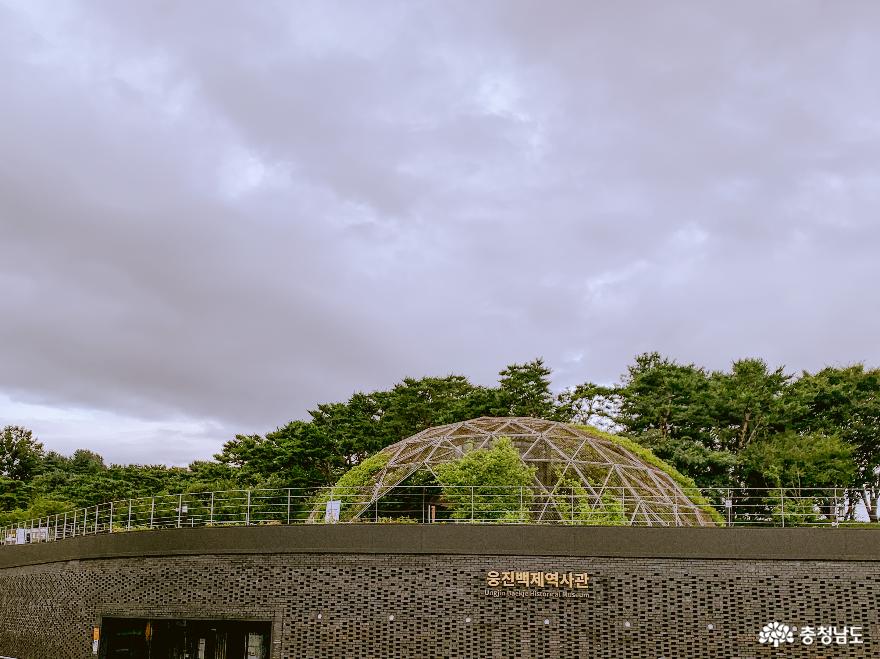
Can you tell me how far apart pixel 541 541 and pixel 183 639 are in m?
11.0

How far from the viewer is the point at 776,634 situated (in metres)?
18.3

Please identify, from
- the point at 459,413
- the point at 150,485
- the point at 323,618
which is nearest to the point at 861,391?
the point at 459,413

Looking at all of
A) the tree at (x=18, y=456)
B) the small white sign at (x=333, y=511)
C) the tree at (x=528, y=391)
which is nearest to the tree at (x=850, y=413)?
the tree at (x=528, y=391)

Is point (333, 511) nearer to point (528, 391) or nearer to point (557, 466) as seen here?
point (557, 466)

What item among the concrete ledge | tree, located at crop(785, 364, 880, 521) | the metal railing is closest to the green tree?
the metal railing

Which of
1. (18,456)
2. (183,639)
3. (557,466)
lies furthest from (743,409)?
(18,456)

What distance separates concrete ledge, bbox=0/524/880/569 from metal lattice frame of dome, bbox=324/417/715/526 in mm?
6521

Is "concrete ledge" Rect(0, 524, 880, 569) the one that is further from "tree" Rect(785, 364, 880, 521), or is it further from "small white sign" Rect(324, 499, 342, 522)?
"tree" Rect(785, 364, 880, 521)

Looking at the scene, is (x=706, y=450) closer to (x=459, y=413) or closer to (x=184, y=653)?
(x=459, y=413)

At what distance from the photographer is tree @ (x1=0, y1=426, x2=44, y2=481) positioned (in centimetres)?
8456

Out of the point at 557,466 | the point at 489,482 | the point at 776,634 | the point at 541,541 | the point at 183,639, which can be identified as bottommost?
the point at 183,639

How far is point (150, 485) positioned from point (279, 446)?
16.8m

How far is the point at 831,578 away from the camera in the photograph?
18391mm

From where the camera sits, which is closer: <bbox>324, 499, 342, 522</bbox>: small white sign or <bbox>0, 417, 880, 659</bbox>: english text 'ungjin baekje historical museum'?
<bbox>0, 417, 880, 659</bbox>: english text 'ungjin baekje historical museum'
